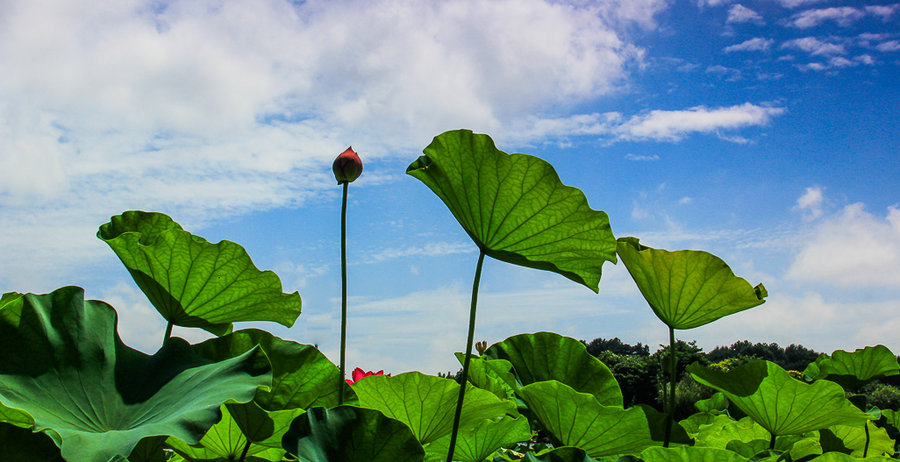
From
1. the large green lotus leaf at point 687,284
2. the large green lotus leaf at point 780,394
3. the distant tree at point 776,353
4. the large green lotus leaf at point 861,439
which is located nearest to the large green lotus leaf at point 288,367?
the large green lotus leaf at point 687,284

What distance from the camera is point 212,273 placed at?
43.6 inches

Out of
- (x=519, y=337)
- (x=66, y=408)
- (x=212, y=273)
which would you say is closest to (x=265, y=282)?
(x=212, y=273)

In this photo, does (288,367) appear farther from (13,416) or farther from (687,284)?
(687,284)

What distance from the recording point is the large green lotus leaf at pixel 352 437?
2.64ft

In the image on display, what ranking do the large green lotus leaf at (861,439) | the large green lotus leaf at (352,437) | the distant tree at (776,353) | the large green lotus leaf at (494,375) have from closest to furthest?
the large green lotus leaf at (352,437), the large green lotus leaf at (494,375), the large green lotus leaf at (861,439), the distant tree at (776,353)

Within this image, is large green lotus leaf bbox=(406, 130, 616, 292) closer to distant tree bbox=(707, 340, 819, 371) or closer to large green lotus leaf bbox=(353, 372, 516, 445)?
large green lotus leaf bbox=(353, 372, 516, 445)

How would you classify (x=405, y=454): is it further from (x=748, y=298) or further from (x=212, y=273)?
(x=748, y=298)

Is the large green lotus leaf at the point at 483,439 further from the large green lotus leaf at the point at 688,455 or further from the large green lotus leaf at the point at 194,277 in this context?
the large green lotus leaf at the point at 194,277

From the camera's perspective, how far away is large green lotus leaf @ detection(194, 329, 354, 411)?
38.9 inches

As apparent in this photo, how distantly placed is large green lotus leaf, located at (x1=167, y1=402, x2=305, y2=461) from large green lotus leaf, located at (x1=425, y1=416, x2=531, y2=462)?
0.99 feet

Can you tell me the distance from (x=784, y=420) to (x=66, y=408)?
60.7 inches

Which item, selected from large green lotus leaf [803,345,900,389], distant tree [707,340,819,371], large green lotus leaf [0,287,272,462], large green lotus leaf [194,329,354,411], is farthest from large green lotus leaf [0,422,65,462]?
distant tree [707,340,819,371]

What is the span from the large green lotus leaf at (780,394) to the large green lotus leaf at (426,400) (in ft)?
1.94

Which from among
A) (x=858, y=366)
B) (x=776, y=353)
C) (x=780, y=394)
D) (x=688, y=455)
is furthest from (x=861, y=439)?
(x=776, y=353)
